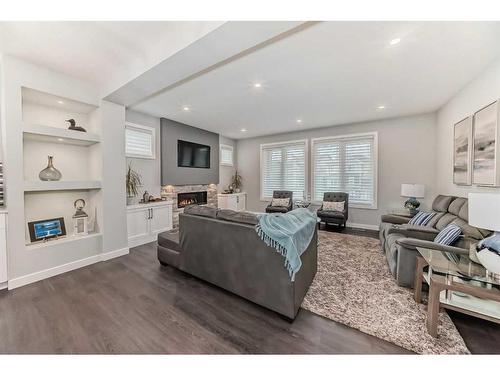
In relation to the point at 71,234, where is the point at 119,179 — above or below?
above

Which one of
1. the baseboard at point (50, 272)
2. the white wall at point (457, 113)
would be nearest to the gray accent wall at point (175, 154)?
the baseboard at point (50, 272)

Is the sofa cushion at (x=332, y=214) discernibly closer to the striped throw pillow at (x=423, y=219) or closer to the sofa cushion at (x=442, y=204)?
the striped throw pillow at (x=423, y=219)

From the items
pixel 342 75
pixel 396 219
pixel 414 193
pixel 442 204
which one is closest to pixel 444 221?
pixel 442 204

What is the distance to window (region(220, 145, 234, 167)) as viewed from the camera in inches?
278

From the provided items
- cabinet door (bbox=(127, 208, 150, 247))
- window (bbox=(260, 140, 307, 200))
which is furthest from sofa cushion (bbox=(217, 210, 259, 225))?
window (bbox=(260, 140, 307, 200))

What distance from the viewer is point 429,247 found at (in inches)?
86.6

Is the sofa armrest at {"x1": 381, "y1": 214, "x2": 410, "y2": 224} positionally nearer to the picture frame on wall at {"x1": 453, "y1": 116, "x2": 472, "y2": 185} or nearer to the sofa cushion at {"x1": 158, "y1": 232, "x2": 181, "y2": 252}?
the picture frame on wall at {"x1": 453, "y1": 116, "x2": 472, "y2": 185}

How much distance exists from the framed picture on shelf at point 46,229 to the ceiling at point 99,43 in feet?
7.23

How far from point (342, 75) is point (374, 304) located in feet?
9.66

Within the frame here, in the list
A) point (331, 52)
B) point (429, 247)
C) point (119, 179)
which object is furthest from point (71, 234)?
point (429, 247)

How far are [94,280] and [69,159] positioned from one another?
209cm

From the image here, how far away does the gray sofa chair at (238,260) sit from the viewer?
1851 mm

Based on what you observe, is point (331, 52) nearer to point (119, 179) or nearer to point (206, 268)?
point (206, 268)

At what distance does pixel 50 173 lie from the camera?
9.78ft
